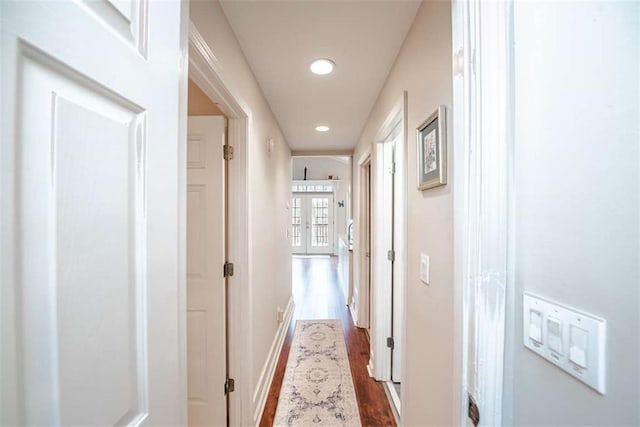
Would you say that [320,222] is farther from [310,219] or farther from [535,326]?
[535,326]

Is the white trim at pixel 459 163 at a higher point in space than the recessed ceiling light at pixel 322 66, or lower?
lower

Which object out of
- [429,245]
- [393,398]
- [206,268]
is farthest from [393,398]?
[206,268]

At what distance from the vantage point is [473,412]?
25.5 inches

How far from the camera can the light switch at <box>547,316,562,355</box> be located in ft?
1.70

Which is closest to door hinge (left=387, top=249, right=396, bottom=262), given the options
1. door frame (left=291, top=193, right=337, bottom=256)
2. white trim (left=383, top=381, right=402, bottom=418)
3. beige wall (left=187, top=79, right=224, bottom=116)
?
white trim (left=383, top=381, right=402, bottom=418)

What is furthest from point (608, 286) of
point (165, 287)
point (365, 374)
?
point (365, 374)

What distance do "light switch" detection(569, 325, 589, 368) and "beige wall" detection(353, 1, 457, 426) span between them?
1.51 ft

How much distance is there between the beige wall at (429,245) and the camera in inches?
39.1

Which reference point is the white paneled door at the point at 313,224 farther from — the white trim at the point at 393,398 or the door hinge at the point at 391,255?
the white trim at the point at 393,398

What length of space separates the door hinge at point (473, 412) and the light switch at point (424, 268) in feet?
1.80

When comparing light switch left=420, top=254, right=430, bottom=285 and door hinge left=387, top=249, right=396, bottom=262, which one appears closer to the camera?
light switch left=420, top=254, right=430, bottom=285

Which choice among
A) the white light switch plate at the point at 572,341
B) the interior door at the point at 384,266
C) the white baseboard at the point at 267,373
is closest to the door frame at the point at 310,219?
the white baseboard at the point at 267,373

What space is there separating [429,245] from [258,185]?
1.28 meters

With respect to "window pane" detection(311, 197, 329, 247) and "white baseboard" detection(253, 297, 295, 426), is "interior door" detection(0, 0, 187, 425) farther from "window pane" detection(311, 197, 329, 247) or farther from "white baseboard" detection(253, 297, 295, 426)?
"window pane" detection(311, 197, 329, 247)
